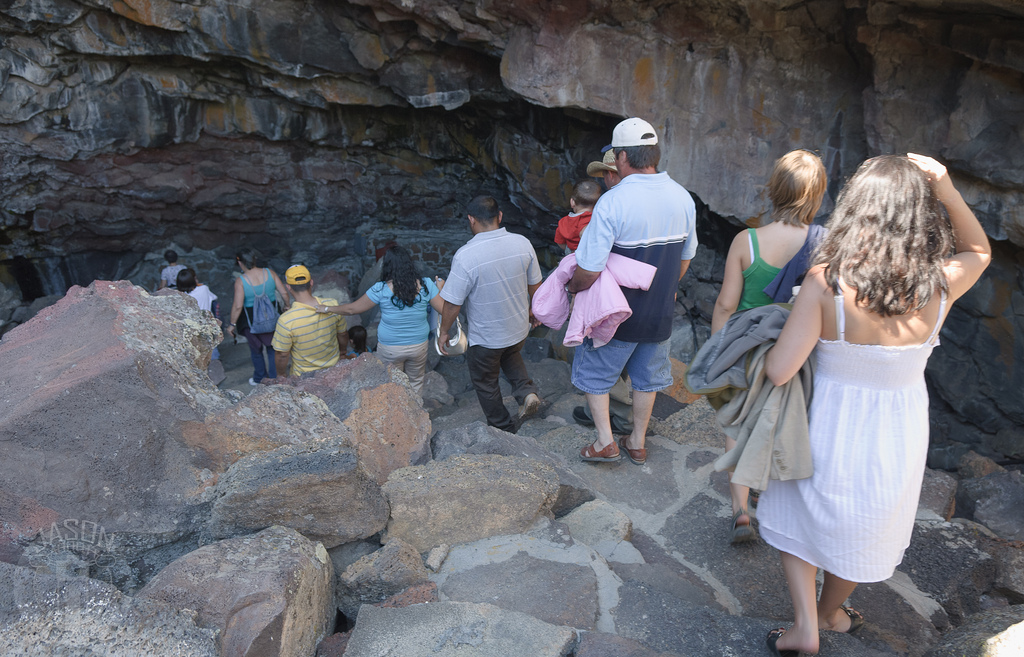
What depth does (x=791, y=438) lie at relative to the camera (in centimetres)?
166

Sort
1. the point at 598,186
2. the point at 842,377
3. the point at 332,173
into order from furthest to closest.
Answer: the point at 332,173, the point at 598,186, the point at 842,377

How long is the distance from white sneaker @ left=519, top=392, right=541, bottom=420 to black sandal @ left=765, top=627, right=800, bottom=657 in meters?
2.02

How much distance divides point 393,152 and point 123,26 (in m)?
4.02

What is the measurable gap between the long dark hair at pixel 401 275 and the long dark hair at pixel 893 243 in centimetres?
276

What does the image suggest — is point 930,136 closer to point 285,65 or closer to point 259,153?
point 285,65

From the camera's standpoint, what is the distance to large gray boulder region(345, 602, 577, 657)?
5.19 feet

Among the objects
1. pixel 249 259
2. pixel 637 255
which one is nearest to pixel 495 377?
pixel 637 255

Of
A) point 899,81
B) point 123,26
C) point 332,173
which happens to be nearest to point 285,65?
point 123,26

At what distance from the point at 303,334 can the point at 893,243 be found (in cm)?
343

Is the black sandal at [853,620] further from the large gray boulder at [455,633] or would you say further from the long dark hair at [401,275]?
the long dark hair at [401,275]

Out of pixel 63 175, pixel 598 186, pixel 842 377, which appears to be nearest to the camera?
pixel 842 377

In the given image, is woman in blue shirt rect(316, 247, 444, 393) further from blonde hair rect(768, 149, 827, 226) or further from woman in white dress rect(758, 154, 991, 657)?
woman in white dress rect(758, 154, 991, 657)

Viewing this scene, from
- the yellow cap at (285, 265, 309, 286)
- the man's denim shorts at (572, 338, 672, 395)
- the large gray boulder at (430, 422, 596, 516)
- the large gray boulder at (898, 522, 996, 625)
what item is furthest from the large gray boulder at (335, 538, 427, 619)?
the yellow cap at (285, 265, 309, 286)

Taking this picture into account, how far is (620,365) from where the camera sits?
285cm
